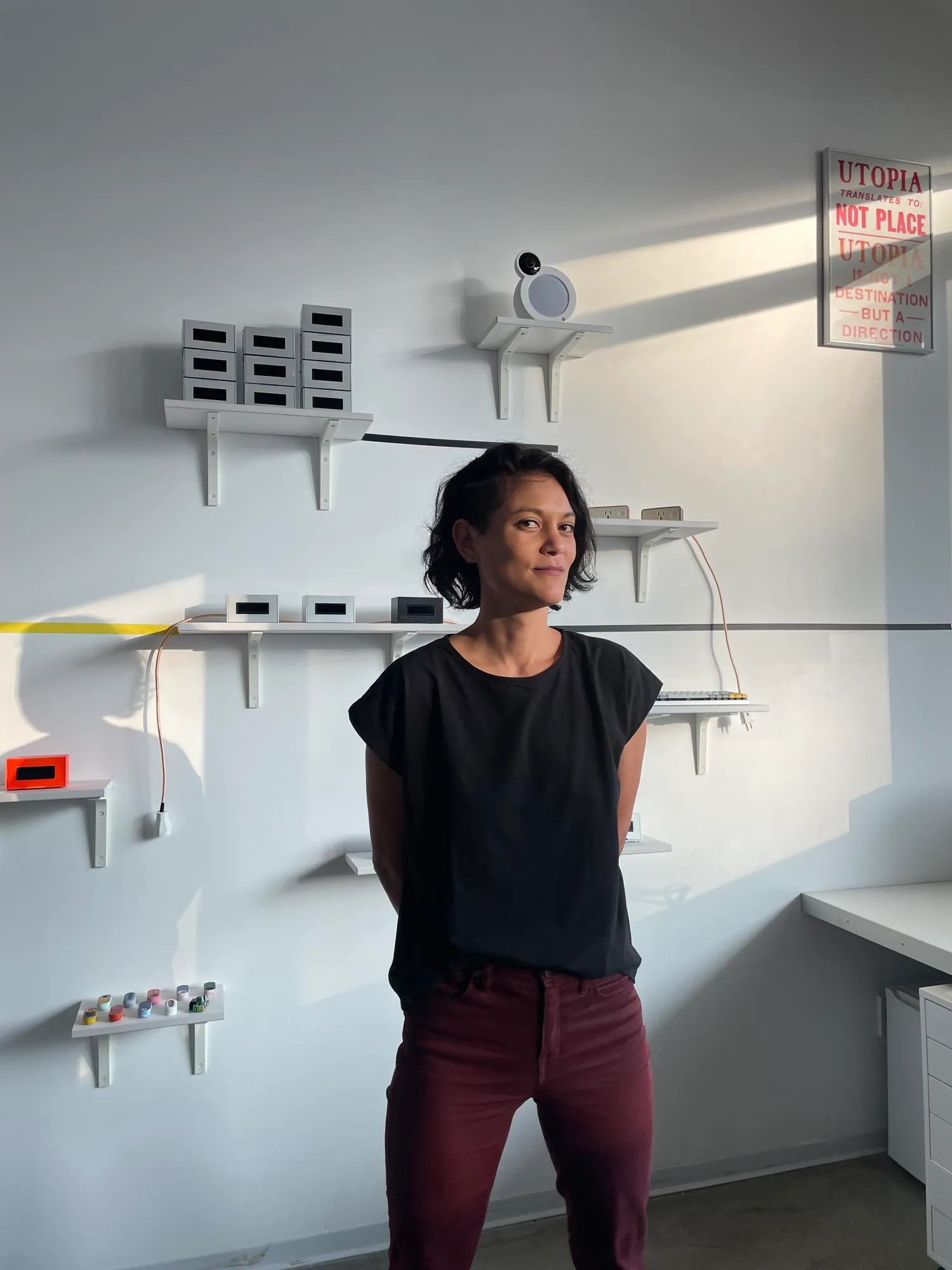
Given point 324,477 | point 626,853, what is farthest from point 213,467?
point 626,853

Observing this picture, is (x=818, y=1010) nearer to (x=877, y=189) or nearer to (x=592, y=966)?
(x=592, y=966)

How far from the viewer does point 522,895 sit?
4.20 ft

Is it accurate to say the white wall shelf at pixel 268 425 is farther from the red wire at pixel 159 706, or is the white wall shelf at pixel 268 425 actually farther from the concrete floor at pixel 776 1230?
the concrete floor at pixel 776 1230

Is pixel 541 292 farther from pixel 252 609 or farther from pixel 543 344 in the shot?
pixel 252 609

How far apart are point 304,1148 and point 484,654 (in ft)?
5.61

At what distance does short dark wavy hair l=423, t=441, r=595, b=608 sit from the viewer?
1.40 meters

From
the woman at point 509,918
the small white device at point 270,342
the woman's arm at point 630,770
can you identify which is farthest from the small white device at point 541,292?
the woman's arm at point 630,770

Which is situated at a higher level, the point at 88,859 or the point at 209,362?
the point at 209,362

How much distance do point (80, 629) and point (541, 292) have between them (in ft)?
4.99

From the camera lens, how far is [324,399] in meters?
2.30

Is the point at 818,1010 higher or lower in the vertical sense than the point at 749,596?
lower

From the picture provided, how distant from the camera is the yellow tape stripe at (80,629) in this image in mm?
2242

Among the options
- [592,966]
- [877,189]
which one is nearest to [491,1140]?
[592,966]

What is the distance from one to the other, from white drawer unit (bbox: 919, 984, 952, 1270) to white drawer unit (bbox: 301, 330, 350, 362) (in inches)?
85.9
